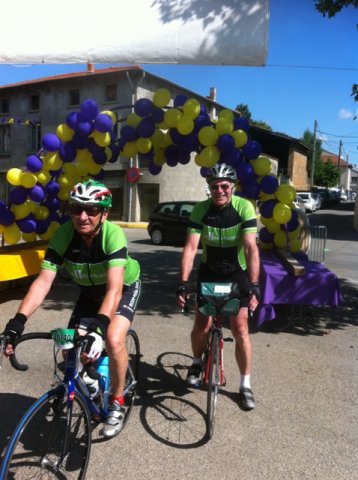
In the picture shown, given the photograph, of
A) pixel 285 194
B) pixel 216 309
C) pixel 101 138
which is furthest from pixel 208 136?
pixel 216 309

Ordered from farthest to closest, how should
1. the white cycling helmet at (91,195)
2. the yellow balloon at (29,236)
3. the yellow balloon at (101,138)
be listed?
the yellow balloon at (29,236), the yellow balloon at (101,138), the white cycling helmet at (91,195)

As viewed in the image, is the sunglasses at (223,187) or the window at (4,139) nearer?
the sunglasses at (223,187)

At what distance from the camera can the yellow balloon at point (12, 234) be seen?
276 inches

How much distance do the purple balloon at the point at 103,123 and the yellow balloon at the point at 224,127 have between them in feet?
5.61

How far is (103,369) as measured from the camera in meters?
3.00

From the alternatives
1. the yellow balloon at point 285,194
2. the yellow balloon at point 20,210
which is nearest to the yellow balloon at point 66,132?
the yellow balloon at point 20,210

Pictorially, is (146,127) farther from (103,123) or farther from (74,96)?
(74,96)

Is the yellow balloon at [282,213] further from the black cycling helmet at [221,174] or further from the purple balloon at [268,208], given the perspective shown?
the black cycling helmet at [221,174]

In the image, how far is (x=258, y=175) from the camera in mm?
Answer: 6656

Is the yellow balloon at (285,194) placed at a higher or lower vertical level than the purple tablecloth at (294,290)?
higher

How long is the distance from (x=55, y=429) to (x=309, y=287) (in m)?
4.09

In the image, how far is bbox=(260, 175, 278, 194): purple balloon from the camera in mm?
6562

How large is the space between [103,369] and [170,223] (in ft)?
38.9

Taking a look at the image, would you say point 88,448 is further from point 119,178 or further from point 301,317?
point 119,178
